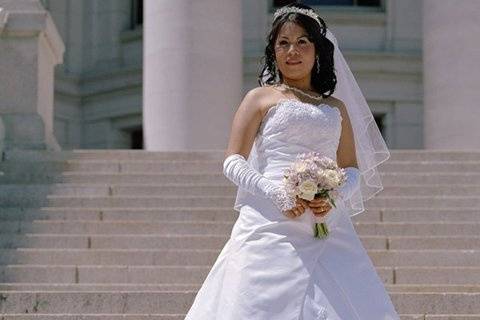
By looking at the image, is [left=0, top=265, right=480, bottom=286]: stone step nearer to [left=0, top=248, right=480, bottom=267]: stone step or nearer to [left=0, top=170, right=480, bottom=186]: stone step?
[left=0, top=248, right=480, bottom=267]: stone step

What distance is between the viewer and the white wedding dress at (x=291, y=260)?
571 cm

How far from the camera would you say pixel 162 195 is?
12.5 metres

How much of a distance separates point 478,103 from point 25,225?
344 inches

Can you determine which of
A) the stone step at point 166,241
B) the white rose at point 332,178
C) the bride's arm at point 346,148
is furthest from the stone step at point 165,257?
the white rose at point 332,178

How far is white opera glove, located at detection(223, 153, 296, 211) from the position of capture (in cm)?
563

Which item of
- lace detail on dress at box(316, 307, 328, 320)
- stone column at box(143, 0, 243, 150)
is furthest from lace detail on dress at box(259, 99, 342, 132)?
stone column at box(143, 0, 243, 150)

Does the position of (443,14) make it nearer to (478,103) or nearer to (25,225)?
(478,103)

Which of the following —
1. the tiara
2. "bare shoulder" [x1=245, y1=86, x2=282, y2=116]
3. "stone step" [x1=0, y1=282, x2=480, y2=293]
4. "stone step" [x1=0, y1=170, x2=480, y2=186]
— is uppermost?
the tiara

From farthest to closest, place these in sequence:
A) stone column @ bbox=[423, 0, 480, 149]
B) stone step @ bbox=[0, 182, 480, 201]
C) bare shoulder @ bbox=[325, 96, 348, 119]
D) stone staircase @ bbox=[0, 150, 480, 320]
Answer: stone column @ bbox=[423, 0, 480, 149]
stone step @ bbox=[0, 182, 480, 201]
stone staircase @ bbox=[0, 150, 480, 320]
bare shoulder @ bbox=[325, 96, 348, 119]

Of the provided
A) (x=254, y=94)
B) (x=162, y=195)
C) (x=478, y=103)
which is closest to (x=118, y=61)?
(x=478, y=103)

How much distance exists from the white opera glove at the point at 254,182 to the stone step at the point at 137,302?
3512 millimetres

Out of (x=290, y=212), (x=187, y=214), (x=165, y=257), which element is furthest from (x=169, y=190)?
(x=290, y=212)

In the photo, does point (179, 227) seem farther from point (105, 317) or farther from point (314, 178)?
point (314, 178)

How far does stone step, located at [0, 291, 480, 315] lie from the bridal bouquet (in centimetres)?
368
